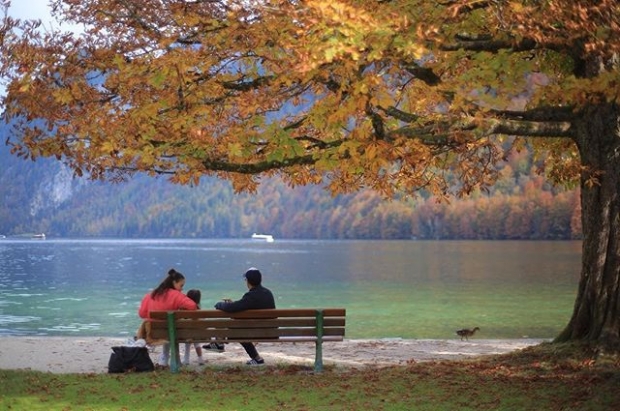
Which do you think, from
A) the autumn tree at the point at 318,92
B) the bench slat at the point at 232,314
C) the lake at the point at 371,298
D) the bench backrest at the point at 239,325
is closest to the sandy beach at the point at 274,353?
the bench backrest at the point at 239,325

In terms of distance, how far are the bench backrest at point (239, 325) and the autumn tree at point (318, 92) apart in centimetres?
232

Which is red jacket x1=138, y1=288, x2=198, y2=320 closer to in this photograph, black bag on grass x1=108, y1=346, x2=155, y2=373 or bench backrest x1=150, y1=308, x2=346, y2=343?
bench backrest x1=150, y1=308, x2=346, y2=343

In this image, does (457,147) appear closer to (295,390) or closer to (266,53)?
(266,53)

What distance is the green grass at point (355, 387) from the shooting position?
1103 centimetres

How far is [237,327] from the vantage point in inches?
547

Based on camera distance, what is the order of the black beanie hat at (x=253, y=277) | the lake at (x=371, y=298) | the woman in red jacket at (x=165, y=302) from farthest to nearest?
the lake at (x=371, y=298), the woman in red jacket at (x=165, y=302), the black beanie hat at (x=253, y=277)

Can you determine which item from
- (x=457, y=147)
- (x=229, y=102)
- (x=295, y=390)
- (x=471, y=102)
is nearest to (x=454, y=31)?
(x=471, y=102)

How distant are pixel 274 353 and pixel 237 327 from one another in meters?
3.32

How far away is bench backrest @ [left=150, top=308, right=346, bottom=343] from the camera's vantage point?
1385cm

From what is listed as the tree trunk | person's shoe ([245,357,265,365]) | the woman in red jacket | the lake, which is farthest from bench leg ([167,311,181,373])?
the lake

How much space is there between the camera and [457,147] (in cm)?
1349

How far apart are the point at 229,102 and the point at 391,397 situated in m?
5.72

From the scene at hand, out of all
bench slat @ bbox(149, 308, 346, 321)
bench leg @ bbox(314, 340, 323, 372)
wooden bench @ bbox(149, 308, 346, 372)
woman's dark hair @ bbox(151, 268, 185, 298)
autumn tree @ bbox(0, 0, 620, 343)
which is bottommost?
bench leg @ bbox(314, 340, 323, 372)

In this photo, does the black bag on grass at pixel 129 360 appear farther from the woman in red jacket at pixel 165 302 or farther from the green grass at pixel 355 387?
the woman in red jacket at pixel 165 302
